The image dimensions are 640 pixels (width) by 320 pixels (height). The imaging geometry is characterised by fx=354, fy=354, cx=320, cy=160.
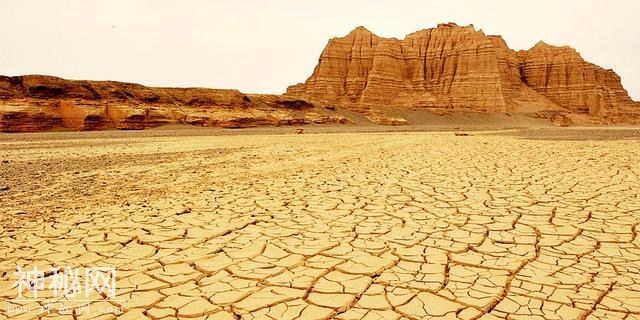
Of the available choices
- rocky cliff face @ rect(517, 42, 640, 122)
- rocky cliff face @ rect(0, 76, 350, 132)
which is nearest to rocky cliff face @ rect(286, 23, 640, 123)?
rocky cliff face @ rect(517, 42, 640, 122)

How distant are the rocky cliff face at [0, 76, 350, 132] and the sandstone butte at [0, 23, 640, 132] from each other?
0.18 m

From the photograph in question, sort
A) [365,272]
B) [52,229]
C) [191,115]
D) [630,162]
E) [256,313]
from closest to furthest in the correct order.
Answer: [256,313] < [365,272] < [52,229] < [630,162] < [191,115]

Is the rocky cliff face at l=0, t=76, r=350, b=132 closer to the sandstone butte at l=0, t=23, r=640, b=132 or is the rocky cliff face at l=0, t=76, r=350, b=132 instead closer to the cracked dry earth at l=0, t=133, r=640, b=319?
the sandstone butte at l=0, t=23, r=640, b=132

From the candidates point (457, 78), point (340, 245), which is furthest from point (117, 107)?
point (457, 78)

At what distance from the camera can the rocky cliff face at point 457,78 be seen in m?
53.4

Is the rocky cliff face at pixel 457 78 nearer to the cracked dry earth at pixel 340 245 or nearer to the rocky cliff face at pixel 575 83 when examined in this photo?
the rocky cliff face at pixel 575 83

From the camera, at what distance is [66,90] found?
25469mm

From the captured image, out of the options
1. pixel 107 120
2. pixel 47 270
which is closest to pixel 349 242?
pixel 47 270

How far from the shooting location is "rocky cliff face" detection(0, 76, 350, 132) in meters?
23.3

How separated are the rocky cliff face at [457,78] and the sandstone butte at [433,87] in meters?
0.15

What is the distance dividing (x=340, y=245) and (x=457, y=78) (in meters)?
57.0

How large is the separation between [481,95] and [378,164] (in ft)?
166

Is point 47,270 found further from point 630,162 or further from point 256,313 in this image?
point 630,162

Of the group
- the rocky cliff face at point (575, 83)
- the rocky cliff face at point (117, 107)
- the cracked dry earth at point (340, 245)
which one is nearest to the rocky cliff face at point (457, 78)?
the rocky cliff face at point (575, 83)
